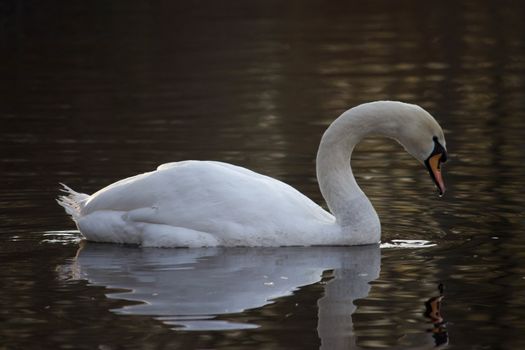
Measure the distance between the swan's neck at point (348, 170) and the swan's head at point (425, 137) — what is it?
12 cm

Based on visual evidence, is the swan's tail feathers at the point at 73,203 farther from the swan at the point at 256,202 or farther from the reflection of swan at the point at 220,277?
the reflection of swan at the point at 220,277

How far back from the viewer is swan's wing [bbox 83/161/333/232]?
10.8 meters

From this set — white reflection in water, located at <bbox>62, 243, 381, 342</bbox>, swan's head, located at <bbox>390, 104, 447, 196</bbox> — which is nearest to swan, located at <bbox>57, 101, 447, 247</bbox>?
swan's head, located at <bbox>390, 104, 447, 196</bbox>

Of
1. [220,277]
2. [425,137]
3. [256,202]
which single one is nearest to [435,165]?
[425,137]

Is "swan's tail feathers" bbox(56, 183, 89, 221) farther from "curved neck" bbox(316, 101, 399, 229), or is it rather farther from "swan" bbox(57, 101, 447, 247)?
"curved neck" bbox(316, 101, 399, 229)

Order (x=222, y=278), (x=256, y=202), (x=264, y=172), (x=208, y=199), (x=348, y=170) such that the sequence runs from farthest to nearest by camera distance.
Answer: (x=264, y=172) < (x=348, y=170) < (x=208, y=199) < (x=256, y=202) < (x=222, y=278)

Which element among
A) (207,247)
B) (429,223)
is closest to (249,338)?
(207,247)

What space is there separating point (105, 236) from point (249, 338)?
3391mm

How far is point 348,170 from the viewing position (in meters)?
11.3

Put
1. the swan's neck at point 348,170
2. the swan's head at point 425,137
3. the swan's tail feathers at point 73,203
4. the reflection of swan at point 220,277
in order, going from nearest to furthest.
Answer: the reflection of swan at point 220,277, the swan's head at point 425,137, the swan's neck at point 348,170, the swan's tail feathers at point 73,203

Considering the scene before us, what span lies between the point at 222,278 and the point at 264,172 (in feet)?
14.5

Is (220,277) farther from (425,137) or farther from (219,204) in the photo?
(425,137)

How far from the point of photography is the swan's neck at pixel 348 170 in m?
11.0

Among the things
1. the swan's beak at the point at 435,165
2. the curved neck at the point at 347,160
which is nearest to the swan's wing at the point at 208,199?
the curved neck at the point at 347,160
